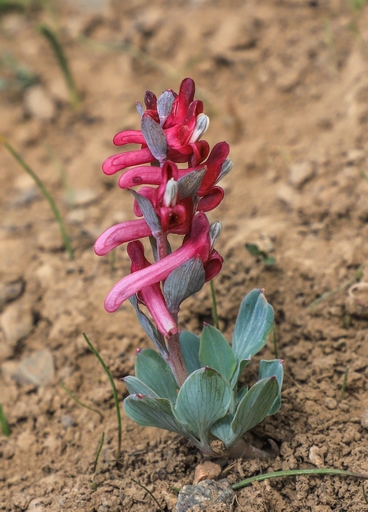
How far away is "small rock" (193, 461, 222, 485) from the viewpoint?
2.19 meters

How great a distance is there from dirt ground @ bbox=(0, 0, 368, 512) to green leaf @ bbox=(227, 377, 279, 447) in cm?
21

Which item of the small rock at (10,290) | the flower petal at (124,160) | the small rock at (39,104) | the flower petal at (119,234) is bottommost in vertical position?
the flower petal at (119,234)

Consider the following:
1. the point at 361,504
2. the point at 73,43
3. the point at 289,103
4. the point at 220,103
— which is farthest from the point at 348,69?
the point at 361,504

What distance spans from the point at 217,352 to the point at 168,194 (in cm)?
64

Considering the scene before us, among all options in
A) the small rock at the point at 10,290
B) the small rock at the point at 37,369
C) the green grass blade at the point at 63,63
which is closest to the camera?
the small rock at the point at 37,369

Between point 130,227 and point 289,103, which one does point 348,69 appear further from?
point 130,227

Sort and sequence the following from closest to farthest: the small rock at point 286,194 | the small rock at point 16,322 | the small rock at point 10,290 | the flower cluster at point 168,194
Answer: the flower cluster at point 168,194, the small rock at point 16,322, the small rock at point 10,290, the small rock at point 286,194

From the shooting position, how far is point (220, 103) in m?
4.57

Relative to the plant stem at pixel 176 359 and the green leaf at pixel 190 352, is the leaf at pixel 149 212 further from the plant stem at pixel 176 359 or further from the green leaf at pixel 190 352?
the green leaf at pixel 190 352

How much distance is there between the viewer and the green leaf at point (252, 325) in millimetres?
2219

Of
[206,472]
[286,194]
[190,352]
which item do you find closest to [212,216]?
[286,194]

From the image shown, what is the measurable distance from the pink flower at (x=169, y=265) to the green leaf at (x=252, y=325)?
0.99ft

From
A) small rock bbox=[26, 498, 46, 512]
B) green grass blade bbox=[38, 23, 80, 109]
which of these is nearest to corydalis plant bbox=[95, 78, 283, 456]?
small rock bbox=[26, 498, 46, 512]

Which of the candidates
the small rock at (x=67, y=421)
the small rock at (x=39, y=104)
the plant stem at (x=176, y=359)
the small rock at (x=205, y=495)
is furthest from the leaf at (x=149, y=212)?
the small rock at (x=39, y=104)
